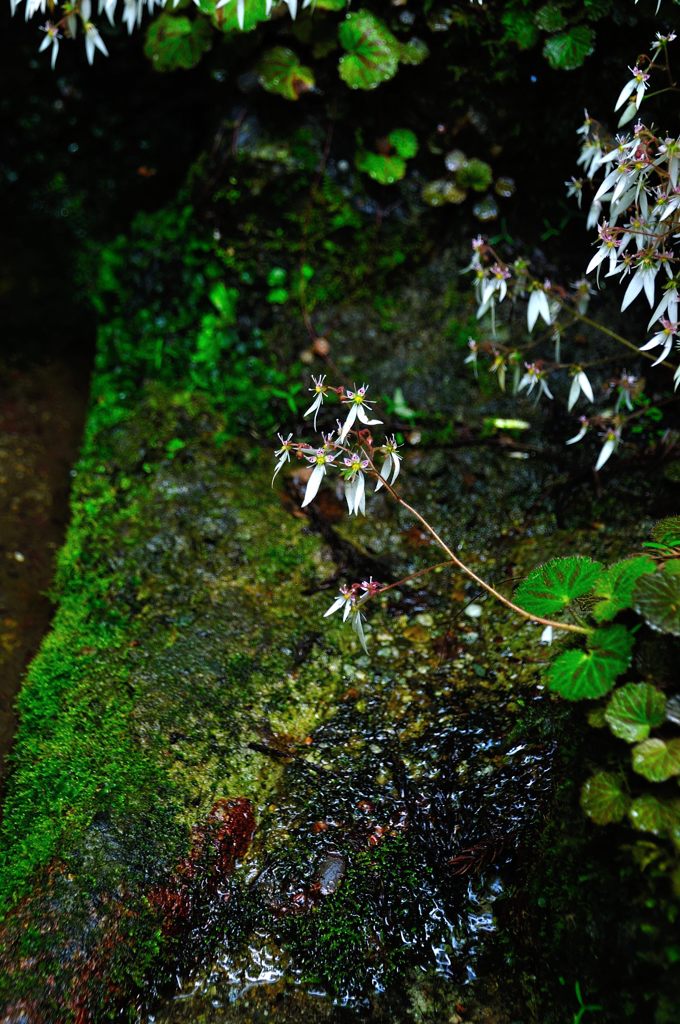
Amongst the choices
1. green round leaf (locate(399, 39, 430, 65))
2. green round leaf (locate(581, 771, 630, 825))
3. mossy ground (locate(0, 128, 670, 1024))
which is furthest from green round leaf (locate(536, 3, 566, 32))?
green round leaf (locate(581, 771, 630, 825))

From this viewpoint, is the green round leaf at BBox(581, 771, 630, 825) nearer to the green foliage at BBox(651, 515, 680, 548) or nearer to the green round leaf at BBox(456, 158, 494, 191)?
the green foliage at BBox(651, 515, 680, 548)

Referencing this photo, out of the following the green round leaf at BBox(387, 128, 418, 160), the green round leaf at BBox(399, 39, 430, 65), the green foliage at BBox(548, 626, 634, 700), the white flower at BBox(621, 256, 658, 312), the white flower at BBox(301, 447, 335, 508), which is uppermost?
the green round leaf at BBox(399, 39, 430, 65)

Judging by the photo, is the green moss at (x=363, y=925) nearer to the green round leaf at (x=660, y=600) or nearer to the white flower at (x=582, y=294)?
the green round leaf at (x=660, y=600)

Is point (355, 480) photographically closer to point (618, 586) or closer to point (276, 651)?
point (618, 586)

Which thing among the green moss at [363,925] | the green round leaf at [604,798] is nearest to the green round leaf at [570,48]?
the green round leaf at [604,798]

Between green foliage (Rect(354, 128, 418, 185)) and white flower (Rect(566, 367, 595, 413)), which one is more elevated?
green foliage (Rect(354, 128, 418, 185))

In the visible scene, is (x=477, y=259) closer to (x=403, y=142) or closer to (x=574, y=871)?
(x=403, y=142)

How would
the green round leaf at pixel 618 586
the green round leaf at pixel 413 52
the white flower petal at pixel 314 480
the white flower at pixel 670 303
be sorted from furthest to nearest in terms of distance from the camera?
the green round leaf at pixel 413 52, the white flower at pixel 670 303, the white flower petal at pixel 314 480, the green round leaf at pixel 618 586
